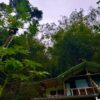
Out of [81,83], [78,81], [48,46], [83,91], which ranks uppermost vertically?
[48,46]

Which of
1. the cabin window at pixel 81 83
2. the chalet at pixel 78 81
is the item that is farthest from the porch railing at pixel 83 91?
the cabin window at pixel 81 83

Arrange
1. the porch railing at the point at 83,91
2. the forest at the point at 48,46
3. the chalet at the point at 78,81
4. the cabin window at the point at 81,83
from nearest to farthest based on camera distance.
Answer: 1. the forest at the point at 48,46
2. the porch railing at the point at 83,91
3. the chalet at the point at 78,81
4. the cabin window at the point at 81,83

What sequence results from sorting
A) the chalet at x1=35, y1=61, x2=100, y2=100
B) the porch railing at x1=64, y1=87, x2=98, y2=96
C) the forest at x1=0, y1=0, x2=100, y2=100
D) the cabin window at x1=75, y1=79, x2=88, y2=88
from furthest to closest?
the cabin window at x1=75, y1=79, x2=88, y2=88 < the chalet at x1=35, y1=61, x2=100, y2=100 < the porch railing at x1=64, y1=87, x2=98, y2=96 < the forest at x1=0, y1=0, x2=100, y2=100

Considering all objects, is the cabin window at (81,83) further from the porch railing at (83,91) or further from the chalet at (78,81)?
the porch railing at (83,91)

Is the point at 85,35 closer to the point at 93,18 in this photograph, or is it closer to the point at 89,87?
the point at 93,18

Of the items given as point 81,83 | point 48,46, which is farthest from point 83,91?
point 48,46

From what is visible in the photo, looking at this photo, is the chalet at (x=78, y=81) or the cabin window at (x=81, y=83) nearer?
the chalet at (x=78, y=81)

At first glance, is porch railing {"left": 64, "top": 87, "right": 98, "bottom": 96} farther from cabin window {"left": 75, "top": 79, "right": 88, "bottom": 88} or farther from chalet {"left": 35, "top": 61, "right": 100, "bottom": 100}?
cabin window {"left": 75, "top": 79, "right": 88, "bottom": 88}

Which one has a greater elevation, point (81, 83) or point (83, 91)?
point (81, 83)

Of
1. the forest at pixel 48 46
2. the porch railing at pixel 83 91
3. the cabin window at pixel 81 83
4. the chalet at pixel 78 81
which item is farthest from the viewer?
the cabin window at pixel 81 83

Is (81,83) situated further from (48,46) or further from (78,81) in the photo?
(48,46)

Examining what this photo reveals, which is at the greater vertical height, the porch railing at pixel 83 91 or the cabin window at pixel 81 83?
the cabin window at pixel 81 83

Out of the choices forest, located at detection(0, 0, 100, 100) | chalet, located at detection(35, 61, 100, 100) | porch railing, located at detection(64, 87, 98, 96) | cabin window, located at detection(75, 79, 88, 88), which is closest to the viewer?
forest, located at detection(0, 0, 100, 100)

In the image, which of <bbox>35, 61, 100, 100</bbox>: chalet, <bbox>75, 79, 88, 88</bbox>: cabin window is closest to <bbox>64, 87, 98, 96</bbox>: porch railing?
<bbox>35, 61, 100, 100</bbox>: chalet
